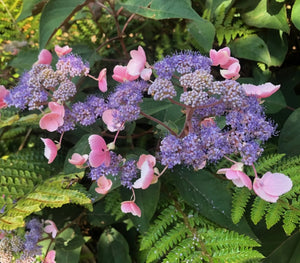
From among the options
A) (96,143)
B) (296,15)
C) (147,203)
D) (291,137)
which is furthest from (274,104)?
(96,143)

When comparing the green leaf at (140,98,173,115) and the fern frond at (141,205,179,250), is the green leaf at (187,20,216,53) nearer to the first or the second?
the green leaf at (140,98,173,115)

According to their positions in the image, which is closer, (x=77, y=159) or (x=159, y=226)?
(x=77, y=159)

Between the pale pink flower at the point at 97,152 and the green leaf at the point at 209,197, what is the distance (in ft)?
0.79

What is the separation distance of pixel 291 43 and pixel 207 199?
73 centimetres

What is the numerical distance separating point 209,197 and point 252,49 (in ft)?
1.63

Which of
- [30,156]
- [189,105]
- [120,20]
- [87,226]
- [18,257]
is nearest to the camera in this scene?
[189,105]

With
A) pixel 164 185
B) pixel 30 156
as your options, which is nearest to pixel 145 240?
pixel 164 185

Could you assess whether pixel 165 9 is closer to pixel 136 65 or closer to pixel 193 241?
pixel 136 65

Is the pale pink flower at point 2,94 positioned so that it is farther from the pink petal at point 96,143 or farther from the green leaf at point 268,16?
the green leaf at point 268,16

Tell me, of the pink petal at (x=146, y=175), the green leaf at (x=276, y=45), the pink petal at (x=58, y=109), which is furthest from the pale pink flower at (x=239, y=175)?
the green leaf at (x=276, y=45)

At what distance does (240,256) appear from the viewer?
0.74m

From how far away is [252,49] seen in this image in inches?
41.3

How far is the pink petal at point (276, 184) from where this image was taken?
58cm

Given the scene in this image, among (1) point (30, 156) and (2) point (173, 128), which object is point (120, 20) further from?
(2) point (173, 128)
